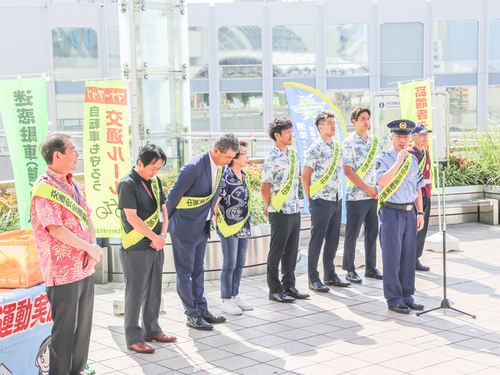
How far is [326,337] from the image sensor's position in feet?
16.6

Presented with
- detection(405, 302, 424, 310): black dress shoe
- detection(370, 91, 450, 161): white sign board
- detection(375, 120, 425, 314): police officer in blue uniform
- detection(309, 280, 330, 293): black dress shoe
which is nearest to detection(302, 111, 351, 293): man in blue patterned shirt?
detection(309, 280, 330, 293): black dress shoe

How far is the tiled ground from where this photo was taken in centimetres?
441

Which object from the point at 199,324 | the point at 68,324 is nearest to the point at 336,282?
A: the point at 199,324

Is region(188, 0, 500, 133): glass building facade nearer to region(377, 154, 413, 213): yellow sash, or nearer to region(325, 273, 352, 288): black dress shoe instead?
region(325, 273, 352, 288): black dress shoe

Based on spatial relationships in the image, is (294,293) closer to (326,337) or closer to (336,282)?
(336,282)

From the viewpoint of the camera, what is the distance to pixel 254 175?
9.38 meters

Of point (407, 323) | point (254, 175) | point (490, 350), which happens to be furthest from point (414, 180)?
point (254, 175)

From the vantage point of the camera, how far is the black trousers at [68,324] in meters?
3.82

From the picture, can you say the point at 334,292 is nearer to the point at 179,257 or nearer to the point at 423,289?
the point at 423,289

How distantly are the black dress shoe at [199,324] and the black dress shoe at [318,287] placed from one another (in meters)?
1.61

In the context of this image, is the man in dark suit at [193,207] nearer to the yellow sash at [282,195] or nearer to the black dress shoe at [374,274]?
the yellow sash at [282,195]

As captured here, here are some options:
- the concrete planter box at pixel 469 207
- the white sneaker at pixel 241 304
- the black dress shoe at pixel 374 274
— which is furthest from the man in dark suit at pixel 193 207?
the concrete planter box at pixel 469 207

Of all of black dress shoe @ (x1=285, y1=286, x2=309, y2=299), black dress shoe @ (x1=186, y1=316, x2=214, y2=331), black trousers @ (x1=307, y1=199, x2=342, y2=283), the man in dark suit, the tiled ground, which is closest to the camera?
the tiled ground

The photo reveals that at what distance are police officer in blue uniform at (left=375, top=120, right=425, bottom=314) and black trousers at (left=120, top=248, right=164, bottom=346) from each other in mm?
2213
